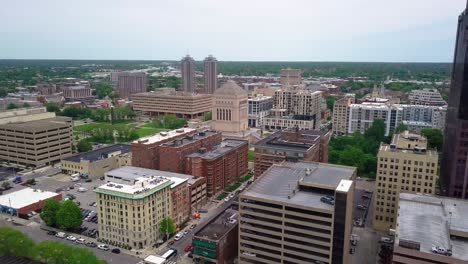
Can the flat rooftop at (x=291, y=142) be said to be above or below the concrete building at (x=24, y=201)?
above

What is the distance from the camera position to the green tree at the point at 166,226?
85688 millimetres

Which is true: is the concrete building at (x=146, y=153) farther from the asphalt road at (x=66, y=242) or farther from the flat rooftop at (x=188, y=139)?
the asphalt road at (x=66, y=242)

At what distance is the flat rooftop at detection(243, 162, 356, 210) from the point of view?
68.2 meters

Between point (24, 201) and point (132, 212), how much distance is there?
39839mm

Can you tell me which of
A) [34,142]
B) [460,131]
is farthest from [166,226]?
[34,142]

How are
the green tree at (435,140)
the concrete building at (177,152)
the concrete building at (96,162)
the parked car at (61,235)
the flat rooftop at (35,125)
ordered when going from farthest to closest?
1. the green tree at (435,140)
2. the flat rooftop at (35,125)
3. the concrete building at (96,162)
4. the concrete building at (177,152)
5. the parked car at (61,235)

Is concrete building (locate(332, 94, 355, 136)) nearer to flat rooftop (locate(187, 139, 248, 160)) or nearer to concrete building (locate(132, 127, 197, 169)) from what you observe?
flat rooftop (locate(187, 139, 248, 160))

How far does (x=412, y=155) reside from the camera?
290 feet

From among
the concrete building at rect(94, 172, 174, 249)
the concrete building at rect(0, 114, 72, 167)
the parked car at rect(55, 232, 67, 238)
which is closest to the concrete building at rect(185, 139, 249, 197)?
the concrete building at rect(94, 172, 174, 249)

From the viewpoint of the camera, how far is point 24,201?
101 meters

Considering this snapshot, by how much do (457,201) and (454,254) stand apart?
25.4 meters

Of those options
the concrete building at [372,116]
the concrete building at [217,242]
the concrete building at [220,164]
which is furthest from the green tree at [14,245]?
the concrete building at [372,116]

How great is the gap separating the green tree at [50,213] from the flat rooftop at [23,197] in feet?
39.3

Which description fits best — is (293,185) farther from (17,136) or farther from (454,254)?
(17,136)
